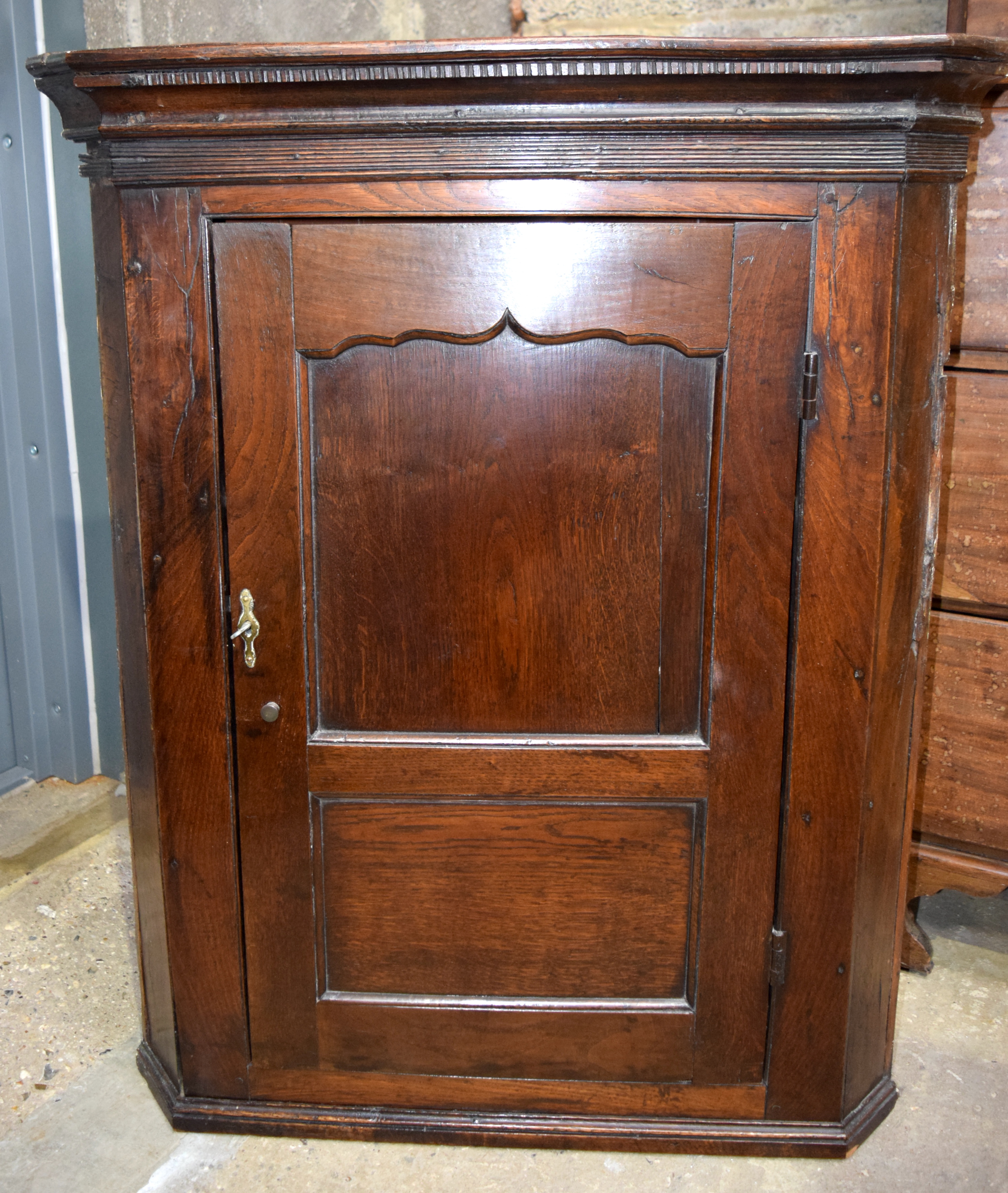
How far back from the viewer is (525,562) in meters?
1.62

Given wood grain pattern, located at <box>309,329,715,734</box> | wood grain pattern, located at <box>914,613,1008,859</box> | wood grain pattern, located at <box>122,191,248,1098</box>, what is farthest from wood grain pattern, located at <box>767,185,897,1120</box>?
wood grain pattern, located at <box>122,191,248,1098</box>

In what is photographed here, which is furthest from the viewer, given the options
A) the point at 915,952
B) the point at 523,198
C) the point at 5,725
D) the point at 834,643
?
the point at 5,725

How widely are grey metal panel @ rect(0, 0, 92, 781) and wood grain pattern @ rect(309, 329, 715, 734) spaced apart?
144 centimetres

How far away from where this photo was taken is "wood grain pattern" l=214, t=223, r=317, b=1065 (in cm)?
153

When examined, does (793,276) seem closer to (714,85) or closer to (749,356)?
(749,356)

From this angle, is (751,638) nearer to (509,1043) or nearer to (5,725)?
(509,1043)

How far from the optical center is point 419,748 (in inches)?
66.0

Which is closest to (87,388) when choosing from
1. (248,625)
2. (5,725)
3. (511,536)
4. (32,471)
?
(32,471)

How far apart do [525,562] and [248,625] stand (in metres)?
0.42

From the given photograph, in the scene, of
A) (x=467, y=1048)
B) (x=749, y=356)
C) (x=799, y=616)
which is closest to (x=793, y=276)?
(x=749, y=356)

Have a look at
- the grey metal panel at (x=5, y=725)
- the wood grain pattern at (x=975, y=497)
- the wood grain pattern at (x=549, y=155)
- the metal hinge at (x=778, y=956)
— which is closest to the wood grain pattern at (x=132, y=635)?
the wood grain pattern at (x=549, y=155)

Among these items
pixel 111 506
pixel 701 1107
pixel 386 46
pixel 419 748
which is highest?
pixel 386 46

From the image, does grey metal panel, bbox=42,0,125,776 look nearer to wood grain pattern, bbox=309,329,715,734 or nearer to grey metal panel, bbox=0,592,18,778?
grey metal panel, bbox=0,592,18,778

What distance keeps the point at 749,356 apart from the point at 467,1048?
3.81 feet
